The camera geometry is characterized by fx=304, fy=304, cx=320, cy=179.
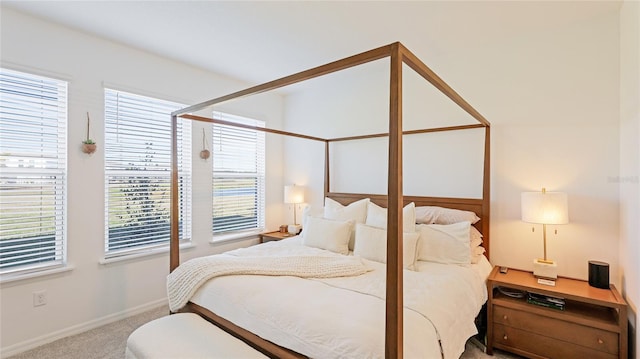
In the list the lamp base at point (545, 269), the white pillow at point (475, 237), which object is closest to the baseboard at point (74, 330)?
the white pillow at point (475, 237)

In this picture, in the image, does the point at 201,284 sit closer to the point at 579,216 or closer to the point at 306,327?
the point at 306,327

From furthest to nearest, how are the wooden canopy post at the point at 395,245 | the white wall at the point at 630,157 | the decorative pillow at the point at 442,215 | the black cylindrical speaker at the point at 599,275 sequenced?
1. the decorative pillow at the point at 442,215
2. the black cylindrical speaker at the point at 599,275
3. the white wall at the point at 630,157
4. the wooden canopy post at the point at 395,245

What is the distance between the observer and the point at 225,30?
2.58 meters

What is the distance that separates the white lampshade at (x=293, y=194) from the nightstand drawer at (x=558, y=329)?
249 cm

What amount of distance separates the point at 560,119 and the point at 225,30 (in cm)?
291

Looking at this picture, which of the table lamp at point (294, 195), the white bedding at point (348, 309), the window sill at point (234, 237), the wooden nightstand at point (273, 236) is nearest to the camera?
the white bedding at point (348, 309)

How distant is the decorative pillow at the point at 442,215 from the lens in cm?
275

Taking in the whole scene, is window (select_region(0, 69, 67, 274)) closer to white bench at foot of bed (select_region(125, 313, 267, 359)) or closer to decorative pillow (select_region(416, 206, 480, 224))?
white bench at foot of bed (select_region(125, 313, 267, 359))

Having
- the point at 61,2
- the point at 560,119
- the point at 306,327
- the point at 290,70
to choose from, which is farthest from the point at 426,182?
the point at 61,2

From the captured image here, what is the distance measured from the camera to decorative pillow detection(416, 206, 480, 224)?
2.75 m

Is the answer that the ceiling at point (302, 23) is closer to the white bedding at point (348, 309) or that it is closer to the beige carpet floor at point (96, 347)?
the white bedding at point (348, 309)

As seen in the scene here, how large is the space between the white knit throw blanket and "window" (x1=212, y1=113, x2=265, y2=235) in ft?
5.18

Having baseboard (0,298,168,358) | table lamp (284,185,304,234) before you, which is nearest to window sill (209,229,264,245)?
table lamp (284,185,304,234)

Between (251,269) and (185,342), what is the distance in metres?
0.57
